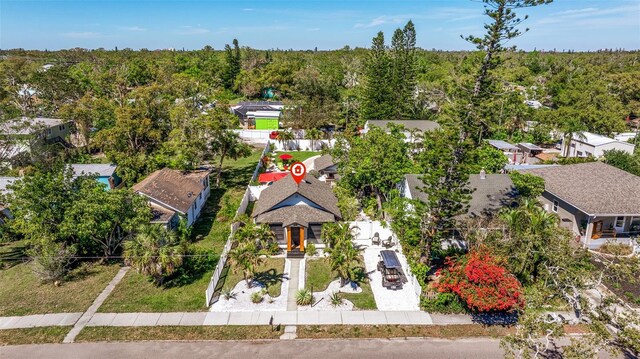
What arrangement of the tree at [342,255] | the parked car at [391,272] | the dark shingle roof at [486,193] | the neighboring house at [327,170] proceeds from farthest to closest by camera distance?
the neighboring house at [327,170], the dark shingle roof at [486,193], the parked car at [391,272], the tree at [342,255]

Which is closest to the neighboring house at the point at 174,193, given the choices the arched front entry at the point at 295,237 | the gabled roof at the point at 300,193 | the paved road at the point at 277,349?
the gabled roof at the point at 300,193

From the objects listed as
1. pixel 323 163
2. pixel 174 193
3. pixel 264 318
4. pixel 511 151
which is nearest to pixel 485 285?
pixel 264 318

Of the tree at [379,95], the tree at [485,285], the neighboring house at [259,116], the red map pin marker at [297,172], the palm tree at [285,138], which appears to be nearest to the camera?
the tree at [485,285]

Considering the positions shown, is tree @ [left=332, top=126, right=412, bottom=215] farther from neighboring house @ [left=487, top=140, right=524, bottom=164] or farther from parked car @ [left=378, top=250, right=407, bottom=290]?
neighboring house @ [left=487, top=140, right=524, bottom=164]

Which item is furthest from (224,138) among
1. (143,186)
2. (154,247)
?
(154,247)

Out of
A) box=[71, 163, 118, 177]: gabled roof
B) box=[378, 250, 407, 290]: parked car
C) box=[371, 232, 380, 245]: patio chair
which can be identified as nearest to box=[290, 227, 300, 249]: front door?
box=[371, 232, 380, 245]: patio chair

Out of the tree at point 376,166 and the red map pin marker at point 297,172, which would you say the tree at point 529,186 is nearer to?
the tree at point 376,166

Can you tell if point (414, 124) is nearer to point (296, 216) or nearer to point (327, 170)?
point (327, 170)
